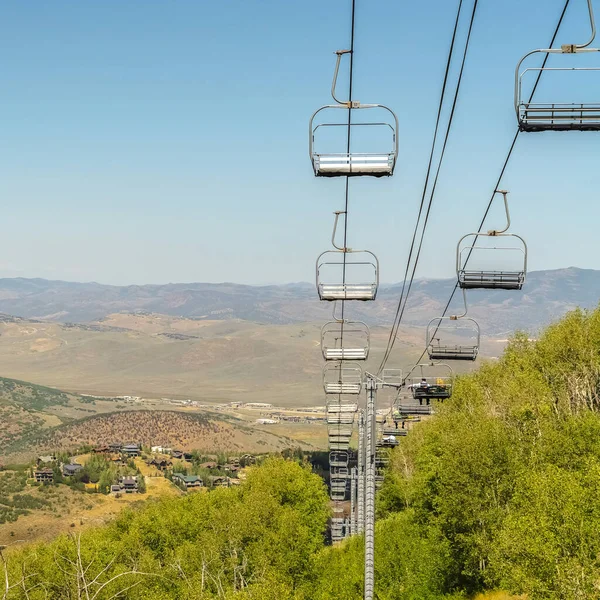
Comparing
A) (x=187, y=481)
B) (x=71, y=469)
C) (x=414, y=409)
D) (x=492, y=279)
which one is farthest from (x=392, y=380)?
(x=71, y=469)

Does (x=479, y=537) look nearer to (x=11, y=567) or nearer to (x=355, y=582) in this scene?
(x=355, y=582)

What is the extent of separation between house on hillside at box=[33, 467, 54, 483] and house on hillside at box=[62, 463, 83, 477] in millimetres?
2174

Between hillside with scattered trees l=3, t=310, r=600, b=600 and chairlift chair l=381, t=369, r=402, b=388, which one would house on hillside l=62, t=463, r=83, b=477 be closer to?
hillside with scattered trees l=3, t=310, r=600, b=600

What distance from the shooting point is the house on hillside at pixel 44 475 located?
102 meters

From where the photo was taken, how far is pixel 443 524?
36.4 m

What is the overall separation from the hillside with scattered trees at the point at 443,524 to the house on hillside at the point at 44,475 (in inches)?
2131

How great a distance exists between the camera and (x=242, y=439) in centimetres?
17562

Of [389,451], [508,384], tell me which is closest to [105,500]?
[389,451]

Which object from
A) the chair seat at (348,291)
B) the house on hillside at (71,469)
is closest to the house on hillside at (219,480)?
the house on hillside at (71,469)

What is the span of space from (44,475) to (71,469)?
6.08 meters

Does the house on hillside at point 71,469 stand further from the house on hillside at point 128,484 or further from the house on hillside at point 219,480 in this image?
the house on hillside at point 219,480

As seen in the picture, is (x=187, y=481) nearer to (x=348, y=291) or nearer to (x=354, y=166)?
(x=348, y=291)

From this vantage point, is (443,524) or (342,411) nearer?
(342,411)

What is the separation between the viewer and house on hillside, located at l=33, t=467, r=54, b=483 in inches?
4001
